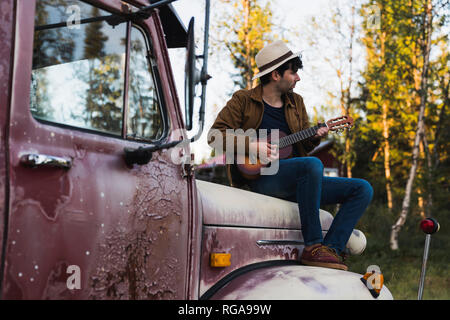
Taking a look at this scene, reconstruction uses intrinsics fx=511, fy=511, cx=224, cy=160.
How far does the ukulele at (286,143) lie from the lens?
118 inches

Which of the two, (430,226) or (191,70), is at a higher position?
(191,70)

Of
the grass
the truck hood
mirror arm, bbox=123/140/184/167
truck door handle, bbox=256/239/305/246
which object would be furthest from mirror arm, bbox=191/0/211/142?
the grass

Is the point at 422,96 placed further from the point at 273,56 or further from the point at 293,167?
the point at 293,167

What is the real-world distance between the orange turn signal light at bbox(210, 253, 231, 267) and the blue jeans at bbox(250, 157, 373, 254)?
2.04ft

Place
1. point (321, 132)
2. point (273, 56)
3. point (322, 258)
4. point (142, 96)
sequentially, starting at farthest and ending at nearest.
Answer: point (273, 56), point (321, 132), point (322, 258), point (142, 96)

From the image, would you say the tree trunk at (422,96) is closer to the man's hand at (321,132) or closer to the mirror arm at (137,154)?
the man's hand at (321,132)

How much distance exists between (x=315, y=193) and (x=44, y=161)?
153 cm

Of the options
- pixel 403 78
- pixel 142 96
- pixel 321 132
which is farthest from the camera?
pixel 403 78

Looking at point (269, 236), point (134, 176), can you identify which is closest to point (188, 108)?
point (134, 176)

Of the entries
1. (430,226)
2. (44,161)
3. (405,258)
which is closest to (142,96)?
(44,161)

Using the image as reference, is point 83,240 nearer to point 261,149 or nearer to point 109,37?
point 109,37

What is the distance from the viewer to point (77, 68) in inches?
73.4

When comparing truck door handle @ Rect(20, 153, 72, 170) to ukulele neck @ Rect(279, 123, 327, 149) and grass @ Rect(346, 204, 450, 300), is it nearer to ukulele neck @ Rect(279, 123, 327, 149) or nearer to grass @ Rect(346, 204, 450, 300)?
ukulele neck @ Rect(279, 123, 327, 149)
